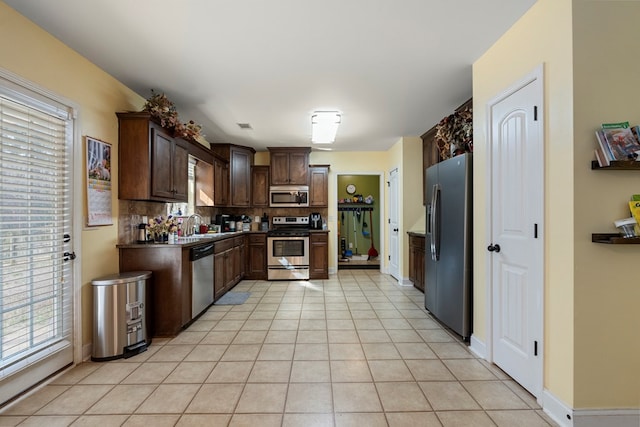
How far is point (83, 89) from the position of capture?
2613 millimetres

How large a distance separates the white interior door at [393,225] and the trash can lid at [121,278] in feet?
13.6

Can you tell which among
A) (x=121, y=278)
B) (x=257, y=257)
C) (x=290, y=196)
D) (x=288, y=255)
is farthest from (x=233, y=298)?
(x=290, y=196)

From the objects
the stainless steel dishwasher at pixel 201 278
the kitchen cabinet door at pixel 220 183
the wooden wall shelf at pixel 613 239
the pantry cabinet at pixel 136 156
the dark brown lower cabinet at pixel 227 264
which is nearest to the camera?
the wooden wall shelf at pixel 613 239

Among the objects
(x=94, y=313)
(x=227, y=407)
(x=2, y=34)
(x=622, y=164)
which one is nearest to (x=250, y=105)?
(x=2, y=34)

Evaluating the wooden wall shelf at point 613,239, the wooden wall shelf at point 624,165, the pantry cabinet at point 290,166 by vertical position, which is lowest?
the wooden wall shelf at point 613,239

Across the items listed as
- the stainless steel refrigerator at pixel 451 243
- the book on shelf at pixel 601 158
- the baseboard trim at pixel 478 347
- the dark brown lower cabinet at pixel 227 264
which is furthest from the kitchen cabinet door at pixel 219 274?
the book on shelf at pixel 601 158

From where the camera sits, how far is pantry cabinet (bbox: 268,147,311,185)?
5.97 meters

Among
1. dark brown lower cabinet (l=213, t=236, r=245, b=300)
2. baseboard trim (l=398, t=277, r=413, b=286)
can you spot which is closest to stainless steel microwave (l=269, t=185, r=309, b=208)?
dark brown lower cabinet (l=213, t=236, r=245, b=300)

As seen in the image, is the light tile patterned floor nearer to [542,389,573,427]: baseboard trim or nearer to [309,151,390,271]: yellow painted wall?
[542,389,573,427]: baseboard trim

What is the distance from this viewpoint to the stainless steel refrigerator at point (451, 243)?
279 cm

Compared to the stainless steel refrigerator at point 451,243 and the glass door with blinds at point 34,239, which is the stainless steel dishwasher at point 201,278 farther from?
the stainless steel refrigerator at point 451,243

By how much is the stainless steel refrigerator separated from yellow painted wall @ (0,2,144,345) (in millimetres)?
3337

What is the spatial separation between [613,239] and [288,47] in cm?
251

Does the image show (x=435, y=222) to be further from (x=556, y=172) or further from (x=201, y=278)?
(x=201, y=278)
